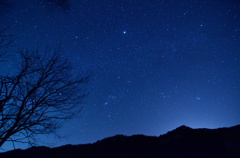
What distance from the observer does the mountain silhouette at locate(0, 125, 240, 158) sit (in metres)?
9.92

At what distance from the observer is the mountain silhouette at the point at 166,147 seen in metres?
9.92

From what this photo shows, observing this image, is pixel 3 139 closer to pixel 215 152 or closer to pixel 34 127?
pixel 34 127

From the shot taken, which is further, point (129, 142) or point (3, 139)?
point (129, 142)

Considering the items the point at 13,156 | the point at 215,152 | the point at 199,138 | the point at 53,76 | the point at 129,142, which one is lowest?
the point at 215,152

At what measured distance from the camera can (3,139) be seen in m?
3.45

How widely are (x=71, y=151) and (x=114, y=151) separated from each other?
14.2ft

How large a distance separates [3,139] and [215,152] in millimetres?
12446

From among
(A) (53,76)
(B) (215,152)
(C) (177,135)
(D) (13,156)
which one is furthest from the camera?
(D) (13,156)

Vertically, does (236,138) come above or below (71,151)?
below

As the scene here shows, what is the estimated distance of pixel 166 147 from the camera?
11.0 m

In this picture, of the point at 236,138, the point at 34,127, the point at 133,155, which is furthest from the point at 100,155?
the point at 236,138

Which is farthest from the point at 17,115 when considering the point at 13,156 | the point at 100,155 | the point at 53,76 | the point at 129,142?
the point at 13,156

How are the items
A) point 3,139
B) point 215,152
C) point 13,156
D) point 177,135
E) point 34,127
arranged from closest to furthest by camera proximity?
point 3,139 → point 34,127 → point 215,152 → point 177,135 → point 13,156

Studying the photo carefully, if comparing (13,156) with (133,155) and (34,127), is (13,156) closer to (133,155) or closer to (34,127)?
(133,155)
